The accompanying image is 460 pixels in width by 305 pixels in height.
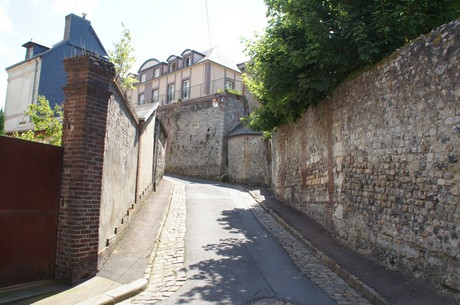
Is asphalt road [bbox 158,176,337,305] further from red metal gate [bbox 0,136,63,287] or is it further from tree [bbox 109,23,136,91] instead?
tree [bbox 109,23,136,91]

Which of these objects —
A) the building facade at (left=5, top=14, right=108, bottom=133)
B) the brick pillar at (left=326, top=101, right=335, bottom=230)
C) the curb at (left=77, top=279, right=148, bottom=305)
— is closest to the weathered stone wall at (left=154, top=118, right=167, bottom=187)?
the brick pillar at (left=326, top=101, right=335, bottom=230)

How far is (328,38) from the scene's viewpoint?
8070 millimetres

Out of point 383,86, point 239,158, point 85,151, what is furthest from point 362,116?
point 239,158

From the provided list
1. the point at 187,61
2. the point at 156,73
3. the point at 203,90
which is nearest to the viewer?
the point at 203,90

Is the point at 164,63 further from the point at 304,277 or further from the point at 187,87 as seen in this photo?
the point at 304,277

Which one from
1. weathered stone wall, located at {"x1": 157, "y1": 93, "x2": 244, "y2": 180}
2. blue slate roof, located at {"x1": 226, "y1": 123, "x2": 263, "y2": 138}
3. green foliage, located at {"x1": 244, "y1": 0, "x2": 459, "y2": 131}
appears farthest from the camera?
weathered stone wall, located at {"x1": 157, "y1": 93, "x2": 244, "y2": 180}

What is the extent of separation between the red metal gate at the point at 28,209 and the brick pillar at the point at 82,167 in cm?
14

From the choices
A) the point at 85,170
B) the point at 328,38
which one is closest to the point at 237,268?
the point at 85,170

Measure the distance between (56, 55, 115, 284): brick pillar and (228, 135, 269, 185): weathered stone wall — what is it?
18.3 m

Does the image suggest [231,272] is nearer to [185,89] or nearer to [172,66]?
[185,89]

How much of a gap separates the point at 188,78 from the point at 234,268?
97.3 feet

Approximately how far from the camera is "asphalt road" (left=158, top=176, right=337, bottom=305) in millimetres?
5102

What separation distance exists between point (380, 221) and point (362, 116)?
2.30 m

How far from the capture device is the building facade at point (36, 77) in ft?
76.2
